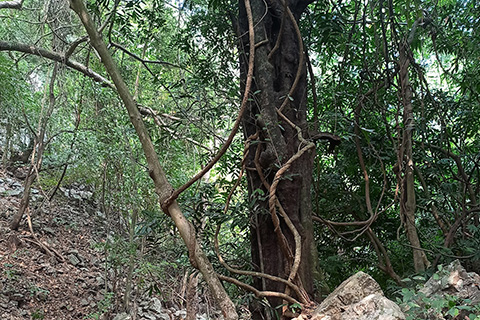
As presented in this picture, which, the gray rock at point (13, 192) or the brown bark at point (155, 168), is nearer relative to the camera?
the brown bark at point (155, 168)

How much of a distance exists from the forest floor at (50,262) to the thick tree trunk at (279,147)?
9.42 ft

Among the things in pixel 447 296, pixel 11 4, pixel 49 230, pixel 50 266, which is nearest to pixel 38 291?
pixel 50 266

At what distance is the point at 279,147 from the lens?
1990 mm

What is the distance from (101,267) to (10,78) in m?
2.77

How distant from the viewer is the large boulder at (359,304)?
51.6 inches

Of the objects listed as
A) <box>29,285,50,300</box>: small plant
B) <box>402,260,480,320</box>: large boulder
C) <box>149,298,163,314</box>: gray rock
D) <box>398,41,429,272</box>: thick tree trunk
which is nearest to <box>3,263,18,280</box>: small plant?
<box>29,285,50,300</box>: small plant

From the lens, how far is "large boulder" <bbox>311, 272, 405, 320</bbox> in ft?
4.30

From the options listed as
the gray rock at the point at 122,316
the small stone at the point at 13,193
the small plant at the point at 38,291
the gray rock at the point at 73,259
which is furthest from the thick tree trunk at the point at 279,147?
the small stone at the point at 13,193

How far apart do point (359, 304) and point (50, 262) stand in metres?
4.64

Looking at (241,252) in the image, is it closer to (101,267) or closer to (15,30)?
(101,267)

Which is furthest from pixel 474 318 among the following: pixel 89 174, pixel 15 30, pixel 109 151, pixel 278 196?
pixel 15 30

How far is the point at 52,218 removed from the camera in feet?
19.3

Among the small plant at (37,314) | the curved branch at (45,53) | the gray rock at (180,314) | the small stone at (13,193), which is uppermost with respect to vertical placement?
the curved branch at (45,53)

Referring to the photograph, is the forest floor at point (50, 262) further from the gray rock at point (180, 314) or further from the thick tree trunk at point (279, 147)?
the thick tree trunk at point (279, 147)
